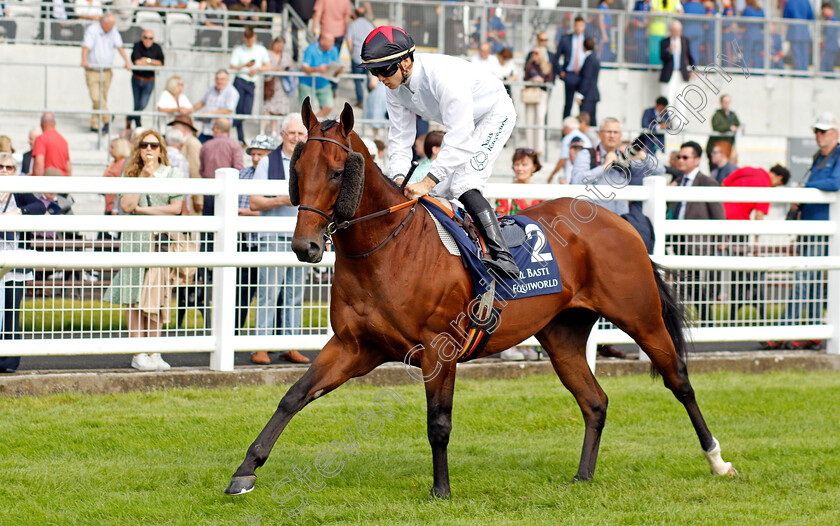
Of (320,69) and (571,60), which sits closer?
(320,69)

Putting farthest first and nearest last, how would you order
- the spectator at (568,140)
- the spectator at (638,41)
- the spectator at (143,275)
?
the spectator at (638,41), the spectator at (568,140), the spectator at (143,275)

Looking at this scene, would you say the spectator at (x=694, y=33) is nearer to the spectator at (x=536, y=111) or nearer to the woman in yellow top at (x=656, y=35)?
the woman in yellow top at (x=656, y=35)

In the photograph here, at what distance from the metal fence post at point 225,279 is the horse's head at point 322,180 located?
3.00 m

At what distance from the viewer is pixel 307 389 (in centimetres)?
477

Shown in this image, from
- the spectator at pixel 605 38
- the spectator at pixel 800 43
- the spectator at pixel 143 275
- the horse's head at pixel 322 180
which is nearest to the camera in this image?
the horse's head at pixel 322 180

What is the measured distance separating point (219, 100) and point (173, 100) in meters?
0.58

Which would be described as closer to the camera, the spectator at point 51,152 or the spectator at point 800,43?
the spectator at point 51,152

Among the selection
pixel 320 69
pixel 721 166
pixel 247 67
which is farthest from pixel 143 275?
pixel 721 166

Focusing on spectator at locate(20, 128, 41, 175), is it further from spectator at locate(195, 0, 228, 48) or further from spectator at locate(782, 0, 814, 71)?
spectator at locate(782, 0, 814, 71)

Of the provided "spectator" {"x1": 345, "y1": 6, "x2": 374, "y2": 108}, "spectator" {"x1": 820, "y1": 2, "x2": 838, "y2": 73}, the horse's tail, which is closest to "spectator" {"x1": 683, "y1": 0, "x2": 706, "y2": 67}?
"spectator" {"x1": 820, "y1": 2, "x2": 838, "y2": 73}

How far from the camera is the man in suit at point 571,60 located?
617 inches

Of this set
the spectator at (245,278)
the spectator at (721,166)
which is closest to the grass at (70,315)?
the spectator at (245,278)

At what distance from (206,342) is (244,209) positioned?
116 cm

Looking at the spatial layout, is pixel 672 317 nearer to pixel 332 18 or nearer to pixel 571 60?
pixel 332 18
